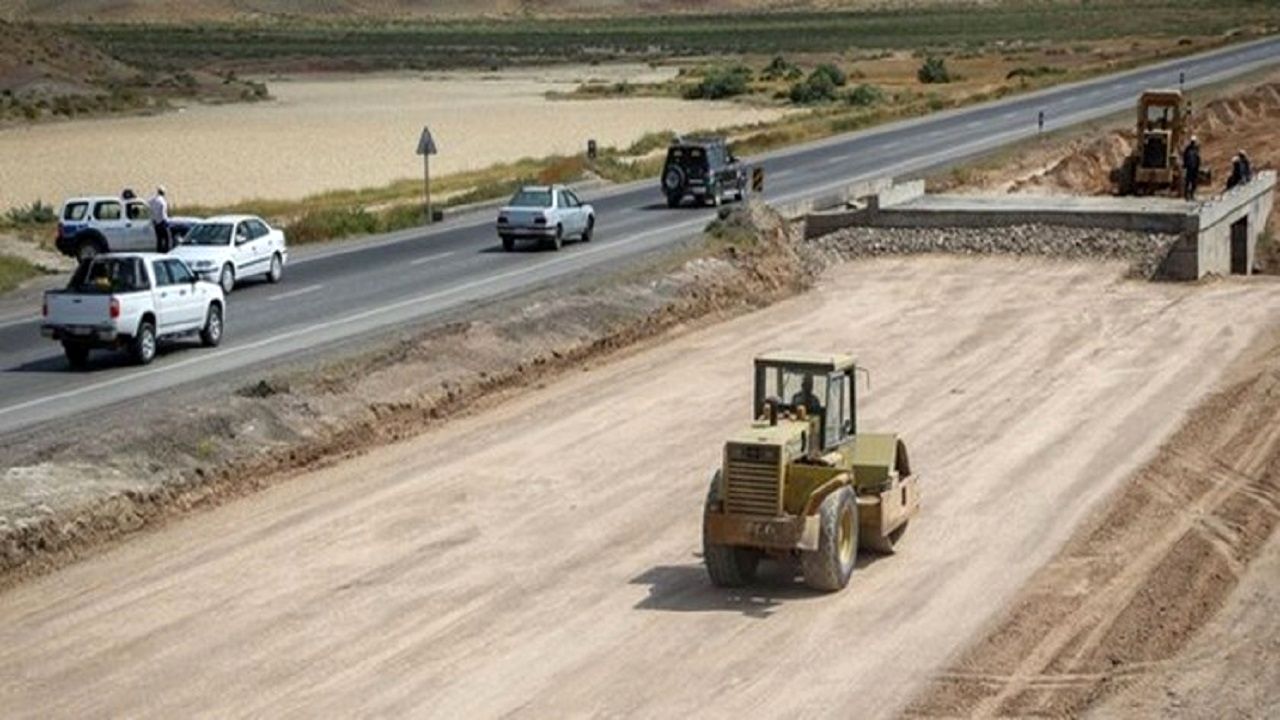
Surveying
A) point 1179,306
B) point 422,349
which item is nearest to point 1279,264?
point 1179,306

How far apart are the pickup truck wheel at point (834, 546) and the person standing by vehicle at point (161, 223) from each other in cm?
2846

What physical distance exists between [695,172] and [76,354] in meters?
28.8

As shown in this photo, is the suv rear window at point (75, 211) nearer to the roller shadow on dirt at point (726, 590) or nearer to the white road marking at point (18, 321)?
the white road marking at point (18, 321)

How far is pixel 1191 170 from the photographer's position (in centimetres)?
6050

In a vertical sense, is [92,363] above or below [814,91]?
above

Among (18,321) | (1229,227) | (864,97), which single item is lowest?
(864,97)

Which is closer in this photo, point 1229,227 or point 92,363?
point 92,363

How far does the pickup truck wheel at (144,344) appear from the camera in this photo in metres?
35.3

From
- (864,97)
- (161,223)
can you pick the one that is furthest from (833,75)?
(161,223)

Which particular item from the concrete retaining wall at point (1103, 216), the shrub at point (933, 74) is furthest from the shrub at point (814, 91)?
the concrete retaining wall at point (1103, 216)

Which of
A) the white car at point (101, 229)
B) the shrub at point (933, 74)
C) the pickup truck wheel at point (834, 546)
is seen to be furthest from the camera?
the shrub at point (933, 74)

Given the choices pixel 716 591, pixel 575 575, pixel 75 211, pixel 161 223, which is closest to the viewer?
pixel 716 591

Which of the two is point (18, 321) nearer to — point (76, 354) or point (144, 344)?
point (76, 354)

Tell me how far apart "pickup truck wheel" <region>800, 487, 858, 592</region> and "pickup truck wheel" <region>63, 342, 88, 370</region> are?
53.9ft
